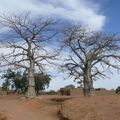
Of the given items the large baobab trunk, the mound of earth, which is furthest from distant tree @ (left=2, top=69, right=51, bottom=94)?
the mound of earth

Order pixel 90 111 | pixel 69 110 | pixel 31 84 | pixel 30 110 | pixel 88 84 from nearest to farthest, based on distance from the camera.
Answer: pixel 90 111 → pixel 69 110 → pixel 30 110 → pixel 31 84 → pixel 88 84

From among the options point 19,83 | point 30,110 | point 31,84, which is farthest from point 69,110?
point 19,83

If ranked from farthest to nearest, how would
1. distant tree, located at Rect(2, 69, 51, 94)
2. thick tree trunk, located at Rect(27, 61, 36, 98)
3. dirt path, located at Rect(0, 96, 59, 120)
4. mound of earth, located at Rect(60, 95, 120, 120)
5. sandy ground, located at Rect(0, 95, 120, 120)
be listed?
distant tree, located at Rect(2, 69, 51, 94) → thick tree trunk, located at Rect(27, 61, 36, 98) → dirt path, located at Rect(0, 96, 59, 120) → sandy ground, located at Rect(0, 95, 120, 120) → mound of earth, located at Rect(60, 95, 120, 120)

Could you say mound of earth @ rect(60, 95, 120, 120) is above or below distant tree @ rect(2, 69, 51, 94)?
below

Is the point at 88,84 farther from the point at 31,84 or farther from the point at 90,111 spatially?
the point at 90,111

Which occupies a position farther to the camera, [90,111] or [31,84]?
[31,84]

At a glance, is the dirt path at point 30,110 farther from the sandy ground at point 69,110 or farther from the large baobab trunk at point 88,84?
the large baobab trunk at point 88,84

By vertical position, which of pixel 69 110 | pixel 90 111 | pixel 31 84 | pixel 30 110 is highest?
pixel 31 84

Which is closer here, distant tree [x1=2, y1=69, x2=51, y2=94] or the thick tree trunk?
the thick tree trunk

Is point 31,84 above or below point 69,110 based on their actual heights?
above

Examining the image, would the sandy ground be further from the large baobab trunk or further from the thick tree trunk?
the large baobab trunk

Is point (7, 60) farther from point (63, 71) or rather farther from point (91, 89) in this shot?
point (91, 89)

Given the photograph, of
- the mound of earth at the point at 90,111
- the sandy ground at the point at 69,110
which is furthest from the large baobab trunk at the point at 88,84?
the mound of earth at the point at 90,111

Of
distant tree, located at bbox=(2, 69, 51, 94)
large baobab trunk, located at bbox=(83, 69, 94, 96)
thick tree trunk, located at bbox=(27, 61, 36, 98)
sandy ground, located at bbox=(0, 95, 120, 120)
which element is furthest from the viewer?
distant tree, located at bbox=(2, 69, 51, 94)
